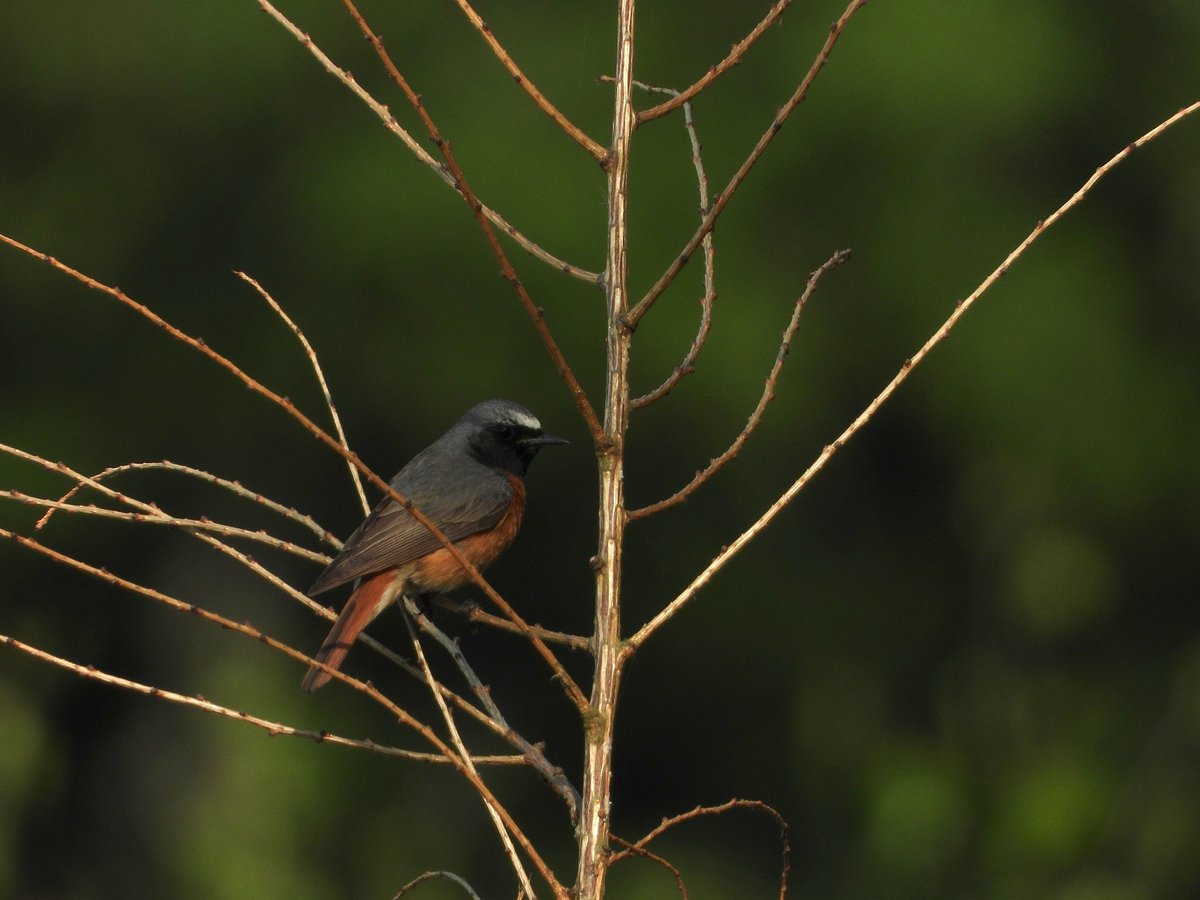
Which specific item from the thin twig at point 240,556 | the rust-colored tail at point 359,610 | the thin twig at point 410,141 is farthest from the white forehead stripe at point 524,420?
the thin twig at point 410,141

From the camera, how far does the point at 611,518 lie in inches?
102

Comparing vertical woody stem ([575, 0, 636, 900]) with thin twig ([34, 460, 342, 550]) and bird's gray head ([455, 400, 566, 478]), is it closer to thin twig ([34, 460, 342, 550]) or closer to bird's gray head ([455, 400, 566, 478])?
thin twig ([34, 460, 342, 550])

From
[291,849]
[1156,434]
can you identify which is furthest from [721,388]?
[291,849]

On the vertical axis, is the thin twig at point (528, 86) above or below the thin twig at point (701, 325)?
above

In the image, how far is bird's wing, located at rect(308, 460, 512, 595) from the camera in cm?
499

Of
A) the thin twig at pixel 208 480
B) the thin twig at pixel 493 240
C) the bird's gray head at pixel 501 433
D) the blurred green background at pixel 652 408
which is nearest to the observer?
the thin twig at pixel 493 240

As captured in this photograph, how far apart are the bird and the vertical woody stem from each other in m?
1.99

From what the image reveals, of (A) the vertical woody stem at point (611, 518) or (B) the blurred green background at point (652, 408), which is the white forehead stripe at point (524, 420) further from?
(B) the blurred green background at point (652, 408)

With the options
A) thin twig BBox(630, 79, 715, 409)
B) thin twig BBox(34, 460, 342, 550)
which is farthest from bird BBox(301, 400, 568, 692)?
thin twig BBox(630, 79, 715, 409)

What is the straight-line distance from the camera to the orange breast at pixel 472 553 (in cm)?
525

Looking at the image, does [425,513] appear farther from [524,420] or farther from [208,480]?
[208,480]

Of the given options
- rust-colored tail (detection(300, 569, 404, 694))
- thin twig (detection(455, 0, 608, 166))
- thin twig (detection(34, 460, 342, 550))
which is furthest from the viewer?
rust-colored tail (detection(300, 569, 404, 694))

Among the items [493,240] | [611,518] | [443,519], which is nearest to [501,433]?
[443,519]

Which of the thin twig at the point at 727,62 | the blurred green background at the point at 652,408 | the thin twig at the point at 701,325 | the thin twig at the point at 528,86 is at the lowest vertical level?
the blurred green background at the point at 652,408
